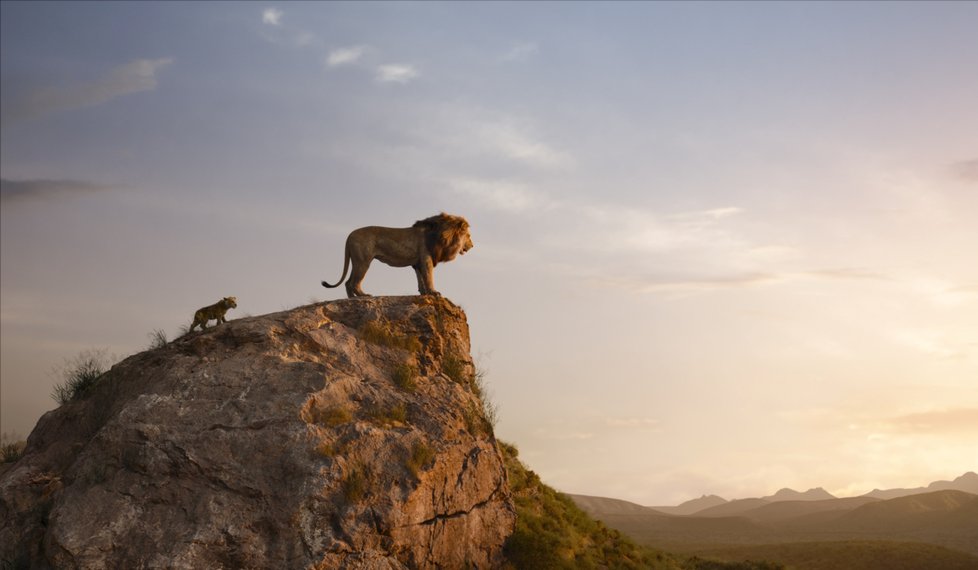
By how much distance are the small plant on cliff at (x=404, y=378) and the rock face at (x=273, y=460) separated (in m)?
0.04

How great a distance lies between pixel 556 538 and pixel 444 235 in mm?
7771

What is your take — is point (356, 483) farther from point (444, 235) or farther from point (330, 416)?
point (444, 235)

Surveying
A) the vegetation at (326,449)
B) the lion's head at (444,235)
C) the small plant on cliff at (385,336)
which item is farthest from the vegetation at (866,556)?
the vegetation at (326,449)

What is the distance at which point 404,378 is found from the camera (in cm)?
1775

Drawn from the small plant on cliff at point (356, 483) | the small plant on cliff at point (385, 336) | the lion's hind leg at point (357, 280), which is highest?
the lion's hind leg at point (357, 280)

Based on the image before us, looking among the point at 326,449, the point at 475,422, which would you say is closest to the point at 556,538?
the point at 475,422

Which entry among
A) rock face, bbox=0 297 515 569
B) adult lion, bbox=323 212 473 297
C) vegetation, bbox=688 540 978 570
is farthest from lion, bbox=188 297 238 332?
vegetation, bbox=688 540 978 570

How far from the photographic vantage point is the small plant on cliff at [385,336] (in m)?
18.3

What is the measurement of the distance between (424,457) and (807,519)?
344ft

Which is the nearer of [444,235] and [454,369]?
[454,369]

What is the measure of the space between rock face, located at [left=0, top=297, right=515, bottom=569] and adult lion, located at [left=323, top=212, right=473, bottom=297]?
3.37ft

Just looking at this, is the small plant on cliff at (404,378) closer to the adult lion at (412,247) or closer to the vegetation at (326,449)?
the adult lion at (412,247)

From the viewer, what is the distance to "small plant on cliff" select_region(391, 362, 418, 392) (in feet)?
58.2

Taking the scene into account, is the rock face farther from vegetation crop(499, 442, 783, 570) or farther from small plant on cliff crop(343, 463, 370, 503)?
vegetation crop(499, 442, 783, 570)
